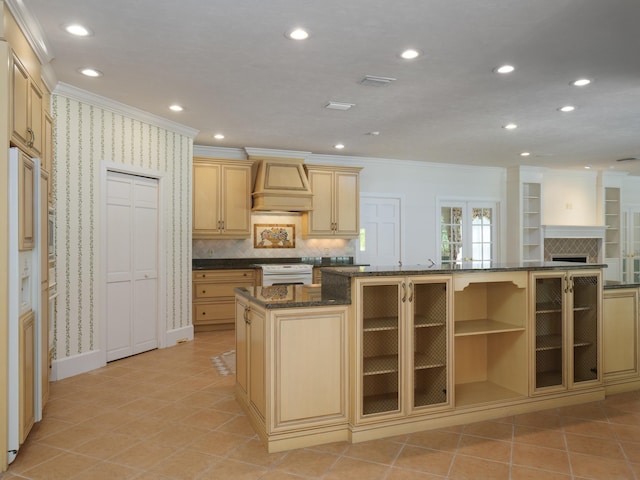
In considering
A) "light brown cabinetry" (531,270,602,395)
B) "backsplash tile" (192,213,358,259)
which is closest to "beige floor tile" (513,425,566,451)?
"light brown cabinetry" (531,270,602,395)

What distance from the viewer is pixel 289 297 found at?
3.06 meters

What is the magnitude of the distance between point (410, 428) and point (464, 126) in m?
3.78

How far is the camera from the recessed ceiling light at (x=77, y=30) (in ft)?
10.0

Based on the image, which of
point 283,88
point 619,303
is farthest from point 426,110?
point 619,303

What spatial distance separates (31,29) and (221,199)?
3738mm

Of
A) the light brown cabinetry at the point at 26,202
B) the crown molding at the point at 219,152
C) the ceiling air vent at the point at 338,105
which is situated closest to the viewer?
the light brown cabinetry at the point at 26,202

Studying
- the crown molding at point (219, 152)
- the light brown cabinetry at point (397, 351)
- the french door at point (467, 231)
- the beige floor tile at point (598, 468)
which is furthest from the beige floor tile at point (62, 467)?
the french door at point (467, 231)

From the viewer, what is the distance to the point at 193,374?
4406 mm

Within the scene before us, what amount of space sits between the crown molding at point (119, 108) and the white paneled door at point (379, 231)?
3.23m

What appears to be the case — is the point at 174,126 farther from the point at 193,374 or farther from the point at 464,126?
the point at 464,126

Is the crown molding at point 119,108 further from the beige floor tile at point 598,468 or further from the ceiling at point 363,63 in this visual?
the beige floor tile at point 598,468

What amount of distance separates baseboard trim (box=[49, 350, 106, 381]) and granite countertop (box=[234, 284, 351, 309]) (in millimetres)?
1922

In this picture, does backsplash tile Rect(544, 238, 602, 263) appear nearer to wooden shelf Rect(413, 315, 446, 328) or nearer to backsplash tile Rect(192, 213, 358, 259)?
backsplash tile Rect(192, 213, 358, 259)

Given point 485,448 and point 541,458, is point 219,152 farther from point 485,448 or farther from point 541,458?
point 541,458
